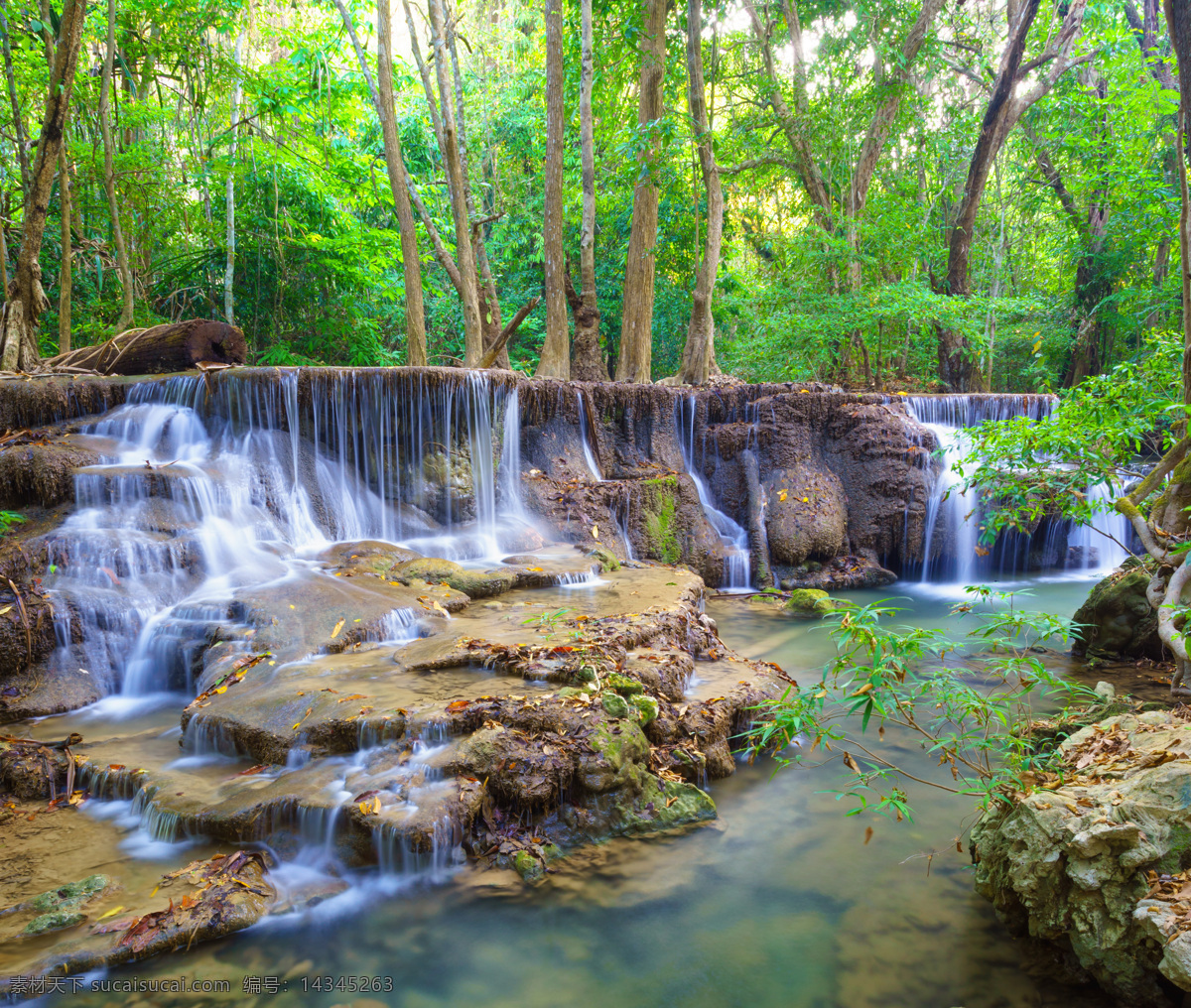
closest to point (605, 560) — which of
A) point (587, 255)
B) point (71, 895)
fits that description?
point (71, 895)

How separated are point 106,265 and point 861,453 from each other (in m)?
13.9

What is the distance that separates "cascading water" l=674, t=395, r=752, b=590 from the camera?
405 inches

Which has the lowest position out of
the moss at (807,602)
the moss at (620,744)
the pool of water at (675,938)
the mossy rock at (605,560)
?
the pool of water at (675,938)

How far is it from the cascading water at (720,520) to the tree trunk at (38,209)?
27.5 ft

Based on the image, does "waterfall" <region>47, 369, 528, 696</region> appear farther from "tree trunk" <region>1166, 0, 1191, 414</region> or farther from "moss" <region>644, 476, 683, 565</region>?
"tree trunk" <region>1166, 0, 1191, 414</region>

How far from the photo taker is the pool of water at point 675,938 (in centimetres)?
301

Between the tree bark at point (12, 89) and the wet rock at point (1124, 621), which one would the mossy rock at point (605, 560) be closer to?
the wet rock at point (1124, 621)

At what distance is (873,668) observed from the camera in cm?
280

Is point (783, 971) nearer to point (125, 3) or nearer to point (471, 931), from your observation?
point (471, 931)

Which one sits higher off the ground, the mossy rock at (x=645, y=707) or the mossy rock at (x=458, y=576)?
the mossy rock at (x=458, y=576)

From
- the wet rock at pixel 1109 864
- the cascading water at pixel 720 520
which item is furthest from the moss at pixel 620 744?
the cascading water at pixel 720 520

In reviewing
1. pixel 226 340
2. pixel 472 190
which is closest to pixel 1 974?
pixel 226 340

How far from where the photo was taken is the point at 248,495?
7484 mm

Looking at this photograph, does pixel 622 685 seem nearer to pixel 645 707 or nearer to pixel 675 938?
pixel 645 707
